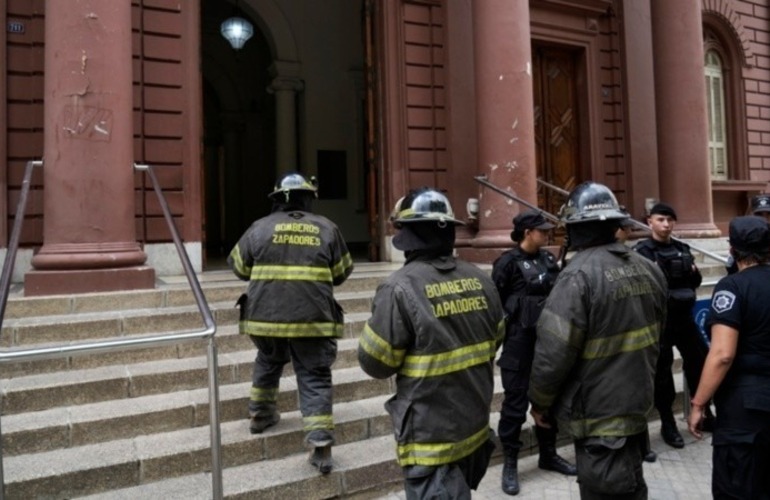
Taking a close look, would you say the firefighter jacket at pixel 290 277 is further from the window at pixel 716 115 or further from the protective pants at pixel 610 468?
the window at pixel 716 115

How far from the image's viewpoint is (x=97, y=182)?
576 centimetres

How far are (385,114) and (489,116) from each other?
5.85 ft

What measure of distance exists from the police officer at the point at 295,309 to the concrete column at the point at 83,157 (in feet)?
6.99

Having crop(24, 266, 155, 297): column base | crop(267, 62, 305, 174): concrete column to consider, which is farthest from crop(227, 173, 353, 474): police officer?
crop(267, 62, 305, 174): concrete column

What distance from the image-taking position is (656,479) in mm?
4383

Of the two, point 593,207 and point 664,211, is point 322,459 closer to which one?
point 593,207

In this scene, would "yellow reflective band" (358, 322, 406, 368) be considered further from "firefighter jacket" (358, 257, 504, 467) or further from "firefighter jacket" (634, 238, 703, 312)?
"firefighter jacket" (634, 238, 703, 312)

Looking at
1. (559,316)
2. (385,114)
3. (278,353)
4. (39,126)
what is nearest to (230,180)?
(385,114)

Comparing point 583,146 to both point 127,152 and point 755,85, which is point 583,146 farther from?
point 127,152

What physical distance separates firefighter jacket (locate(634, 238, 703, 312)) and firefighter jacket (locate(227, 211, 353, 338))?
261 centimetres

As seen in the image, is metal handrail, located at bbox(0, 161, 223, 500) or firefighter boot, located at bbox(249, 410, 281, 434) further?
firefighter boot, located at bbox(249, 410, 281, 434)

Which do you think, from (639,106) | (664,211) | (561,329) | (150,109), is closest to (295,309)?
(561,329)

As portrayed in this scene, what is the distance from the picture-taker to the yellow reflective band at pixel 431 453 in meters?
2.63

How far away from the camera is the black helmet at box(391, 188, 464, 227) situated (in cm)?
275
